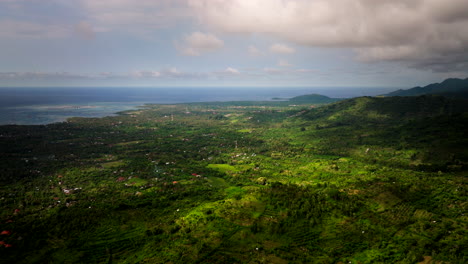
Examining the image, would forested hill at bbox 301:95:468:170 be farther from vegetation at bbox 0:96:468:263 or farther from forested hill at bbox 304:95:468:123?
vegetation at bbox 0:96:468:263

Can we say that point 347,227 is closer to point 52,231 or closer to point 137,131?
point 52,231

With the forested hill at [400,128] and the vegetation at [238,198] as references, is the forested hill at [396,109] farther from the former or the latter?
the vegetation at [238,198]

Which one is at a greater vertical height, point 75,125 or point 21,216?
point 75,125

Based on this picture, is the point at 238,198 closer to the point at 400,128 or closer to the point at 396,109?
the point at 400,128

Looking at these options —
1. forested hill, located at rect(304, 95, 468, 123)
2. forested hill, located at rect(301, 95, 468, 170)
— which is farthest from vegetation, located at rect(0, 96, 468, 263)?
forested hill, located at rect(304, 95, 468, 123)

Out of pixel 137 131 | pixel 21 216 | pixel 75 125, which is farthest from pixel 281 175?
pixel 75 125

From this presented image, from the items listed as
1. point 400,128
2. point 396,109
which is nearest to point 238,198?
point 400,128

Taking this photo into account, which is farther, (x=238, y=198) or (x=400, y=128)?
(x=400, y=128)

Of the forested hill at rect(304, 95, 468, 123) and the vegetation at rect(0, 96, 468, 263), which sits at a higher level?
the forested hill at rect(304, 95, 468, 123)
